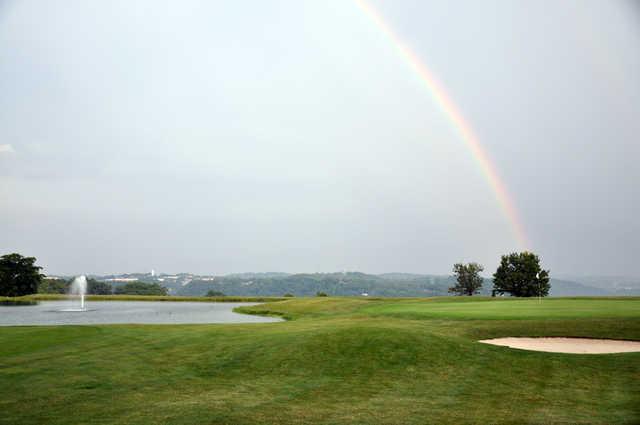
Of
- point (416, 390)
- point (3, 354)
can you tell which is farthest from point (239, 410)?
point (3, 354)

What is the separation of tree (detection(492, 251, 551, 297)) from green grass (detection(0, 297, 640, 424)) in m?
56.6

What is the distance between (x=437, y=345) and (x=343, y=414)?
10.2 metres

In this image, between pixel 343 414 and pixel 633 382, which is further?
pixel 633 382

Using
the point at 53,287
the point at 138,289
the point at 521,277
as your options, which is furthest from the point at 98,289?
the point at 521,277

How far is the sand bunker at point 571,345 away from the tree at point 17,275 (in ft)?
302

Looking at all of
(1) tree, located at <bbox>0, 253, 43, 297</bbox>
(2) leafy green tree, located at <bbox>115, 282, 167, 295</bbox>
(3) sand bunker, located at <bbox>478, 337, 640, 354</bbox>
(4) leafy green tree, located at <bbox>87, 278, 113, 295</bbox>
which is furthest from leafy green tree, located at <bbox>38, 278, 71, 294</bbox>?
(3) sand bunker, located at <bbox>478, 337, 640, 354</bbox>

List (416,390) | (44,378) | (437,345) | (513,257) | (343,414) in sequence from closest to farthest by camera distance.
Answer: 1. (343,414)
2. (416,390)
3. (44,378)
4. (437,345)
5. (513,257)

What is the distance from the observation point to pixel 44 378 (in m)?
16.2

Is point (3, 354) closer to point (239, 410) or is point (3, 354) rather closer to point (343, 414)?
point (239, 410)

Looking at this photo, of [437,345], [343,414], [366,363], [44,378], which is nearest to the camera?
[343,414]

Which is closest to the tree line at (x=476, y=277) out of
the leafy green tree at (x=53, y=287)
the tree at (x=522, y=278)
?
the tree at (x=522, y=278)

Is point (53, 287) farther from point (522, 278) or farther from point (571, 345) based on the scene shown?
point (571, 345)

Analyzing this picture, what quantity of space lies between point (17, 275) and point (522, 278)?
95959mm

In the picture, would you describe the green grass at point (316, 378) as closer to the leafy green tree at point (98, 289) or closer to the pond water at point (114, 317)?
the pond water at point (114, 317)
